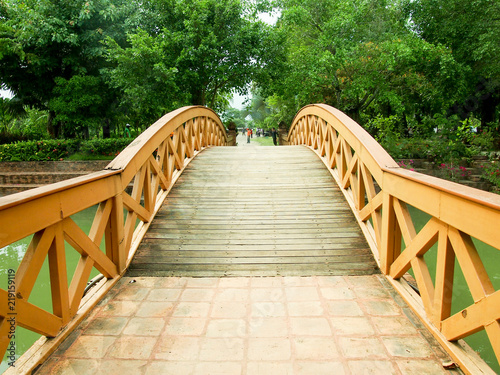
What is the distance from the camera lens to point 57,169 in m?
12.0

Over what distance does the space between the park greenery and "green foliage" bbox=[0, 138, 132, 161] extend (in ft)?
3.86

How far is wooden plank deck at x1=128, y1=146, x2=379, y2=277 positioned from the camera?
11.9ft

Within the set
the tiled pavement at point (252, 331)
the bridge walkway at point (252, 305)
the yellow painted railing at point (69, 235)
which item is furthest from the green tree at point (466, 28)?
the yellow painted railing at point (69, 235)

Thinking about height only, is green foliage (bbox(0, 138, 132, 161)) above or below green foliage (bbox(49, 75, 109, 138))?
below

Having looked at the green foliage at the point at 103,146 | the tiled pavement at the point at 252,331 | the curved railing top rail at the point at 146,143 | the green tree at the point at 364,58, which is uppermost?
the green tree at the point at 364,58

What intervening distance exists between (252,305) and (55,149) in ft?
39.9

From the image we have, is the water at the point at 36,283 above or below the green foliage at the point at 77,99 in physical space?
below

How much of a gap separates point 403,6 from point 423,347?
13085 mm

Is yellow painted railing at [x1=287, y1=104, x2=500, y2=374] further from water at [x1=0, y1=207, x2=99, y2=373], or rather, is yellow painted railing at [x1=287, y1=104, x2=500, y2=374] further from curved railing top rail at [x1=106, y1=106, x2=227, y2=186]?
water at [x1=0, y1=207, x2=99, y2=373]

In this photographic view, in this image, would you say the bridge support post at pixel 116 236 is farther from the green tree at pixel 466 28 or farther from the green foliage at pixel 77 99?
the green tree at pixel 466 28

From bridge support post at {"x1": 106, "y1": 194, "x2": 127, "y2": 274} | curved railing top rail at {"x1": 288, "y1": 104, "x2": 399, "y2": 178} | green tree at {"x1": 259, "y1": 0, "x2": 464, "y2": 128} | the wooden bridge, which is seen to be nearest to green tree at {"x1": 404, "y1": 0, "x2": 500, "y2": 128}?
green tree at {"x1": 259, "y1": 0, "x2": 464, "y2": 128}

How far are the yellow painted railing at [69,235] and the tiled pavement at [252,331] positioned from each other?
227mm

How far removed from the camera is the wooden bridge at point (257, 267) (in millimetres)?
2119

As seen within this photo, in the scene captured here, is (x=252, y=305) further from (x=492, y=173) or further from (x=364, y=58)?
(x=364, y=58)
